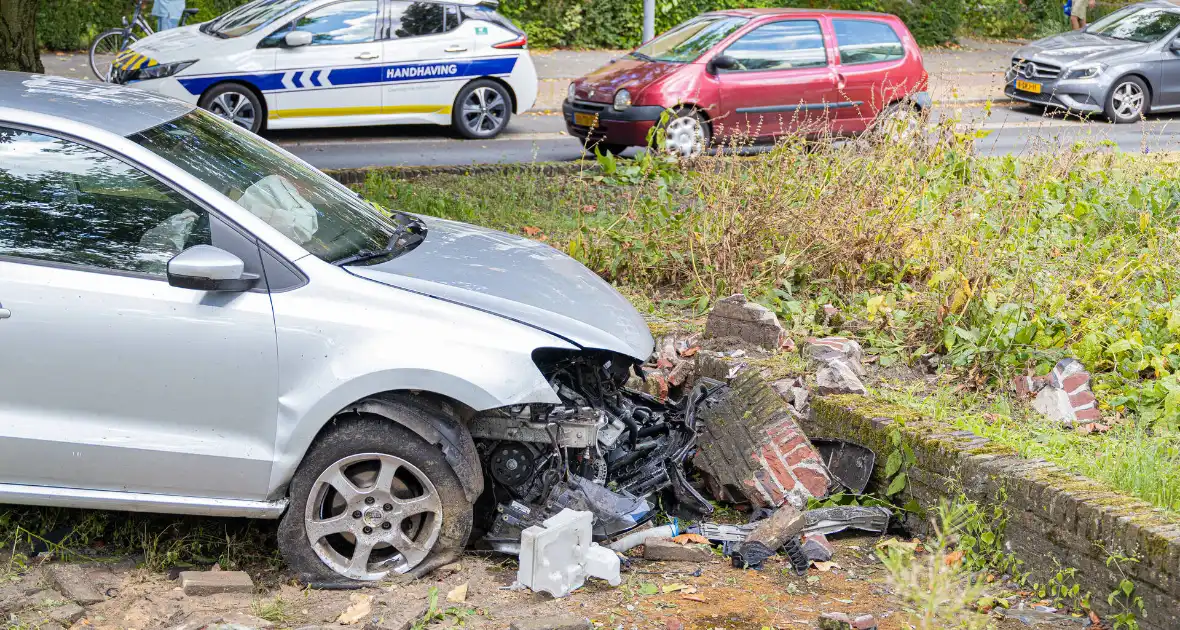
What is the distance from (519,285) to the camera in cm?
460

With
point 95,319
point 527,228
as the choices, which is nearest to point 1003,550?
point 95,319

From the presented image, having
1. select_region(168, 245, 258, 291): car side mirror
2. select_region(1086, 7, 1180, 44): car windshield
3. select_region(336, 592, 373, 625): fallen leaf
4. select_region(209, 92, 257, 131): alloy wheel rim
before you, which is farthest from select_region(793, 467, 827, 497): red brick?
select_region(1086, 7, 1180, 44): car windshield

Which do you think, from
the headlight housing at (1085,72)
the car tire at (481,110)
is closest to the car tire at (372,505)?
the car tire at (481,110)

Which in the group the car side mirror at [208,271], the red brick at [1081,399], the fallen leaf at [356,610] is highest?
the car side mirror at [208,271]

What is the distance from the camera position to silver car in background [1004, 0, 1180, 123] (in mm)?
17125

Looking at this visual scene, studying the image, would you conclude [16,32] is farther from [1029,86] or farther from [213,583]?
[1029,86]

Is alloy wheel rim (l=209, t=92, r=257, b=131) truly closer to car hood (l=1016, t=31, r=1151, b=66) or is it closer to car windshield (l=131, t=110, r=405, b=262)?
car windshield (l=131, t=110, r=405, b=262)

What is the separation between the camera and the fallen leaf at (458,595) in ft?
13.7

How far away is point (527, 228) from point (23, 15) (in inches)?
177

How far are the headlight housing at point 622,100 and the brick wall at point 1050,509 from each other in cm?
788

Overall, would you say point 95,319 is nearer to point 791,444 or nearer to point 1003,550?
point 791,444

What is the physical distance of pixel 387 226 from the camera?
5027 millimetres

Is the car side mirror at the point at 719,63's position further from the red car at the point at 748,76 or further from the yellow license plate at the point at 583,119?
the yellow license plate at the point at 583,119

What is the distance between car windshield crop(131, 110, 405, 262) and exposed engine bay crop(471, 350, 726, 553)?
3.01 ft
